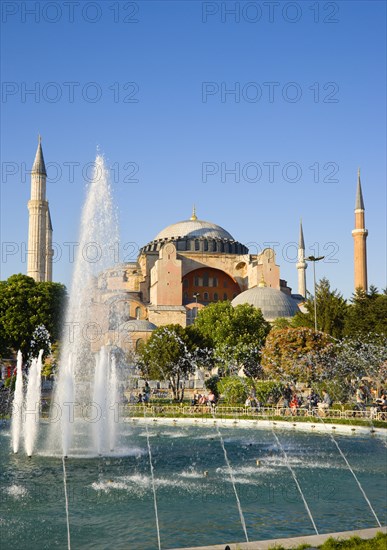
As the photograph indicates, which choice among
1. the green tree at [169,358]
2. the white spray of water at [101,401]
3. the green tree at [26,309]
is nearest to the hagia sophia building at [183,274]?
the green tree at [26,309]

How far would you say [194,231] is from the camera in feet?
221

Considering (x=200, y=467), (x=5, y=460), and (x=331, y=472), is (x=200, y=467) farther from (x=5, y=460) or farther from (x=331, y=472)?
(x=5, y=460)

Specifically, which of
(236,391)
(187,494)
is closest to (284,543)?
(187,494)

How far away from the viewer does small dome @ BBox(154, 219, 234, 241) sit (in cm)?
6700

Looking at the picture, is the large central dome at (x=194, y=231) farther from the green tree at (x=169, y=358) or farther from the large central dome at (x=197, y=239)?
the green tree at (x=169, y=358)

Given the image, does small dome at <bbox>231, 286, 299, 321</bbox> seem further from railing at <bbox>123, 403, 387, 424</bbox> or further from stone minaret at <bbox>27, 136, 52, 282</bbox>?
railing at <bbox>123, 403, 387, 424</bbox>

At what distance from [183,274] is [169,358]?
1124 inches

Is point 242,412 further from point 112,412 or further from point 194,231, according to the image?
point 194,231

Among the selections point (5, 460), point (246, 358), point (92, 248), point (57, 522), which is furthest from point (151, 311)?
point (57, 522)

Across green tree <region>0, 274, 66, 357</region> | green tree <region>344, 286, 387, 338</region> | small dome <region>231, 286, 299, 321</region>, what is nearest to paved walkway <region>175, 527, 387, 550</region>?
green tree <region>344, 286, 387, 338</region>

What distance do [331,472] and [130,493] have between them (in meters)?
4.21

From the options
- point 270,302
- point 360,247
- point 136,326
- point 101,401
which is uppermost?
point 360,247

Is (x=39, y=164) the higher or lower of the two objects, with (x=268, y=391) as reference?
higher

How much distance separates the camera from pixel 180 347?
1302 inches
